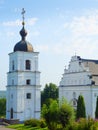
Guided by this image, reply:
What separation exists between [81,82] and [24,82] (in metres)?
9.74

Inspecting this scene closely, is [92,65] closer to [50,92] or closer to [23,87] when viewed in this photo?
[23,87]

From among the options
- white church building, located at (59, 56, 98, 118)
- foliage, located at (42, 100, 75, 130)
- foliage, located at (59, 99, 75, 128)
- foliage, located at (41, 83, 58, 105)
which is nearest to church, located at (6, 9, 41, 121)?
white church building, located at (59, 56, 98, 118)

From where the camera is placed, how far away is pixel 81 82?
2057 inches

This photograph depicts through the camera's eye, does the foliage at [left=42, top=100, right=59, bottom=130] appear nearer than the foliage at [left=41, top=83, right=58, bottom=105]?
Yes

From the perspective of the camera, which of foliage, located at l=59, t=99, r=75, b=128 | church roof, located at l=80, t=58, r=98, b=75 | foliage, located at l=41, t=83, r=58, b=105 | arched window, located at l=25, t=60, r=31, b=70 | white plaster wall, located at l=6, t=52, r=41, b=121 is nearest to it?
foliage, located at l=59, t=99, r=75, b=128

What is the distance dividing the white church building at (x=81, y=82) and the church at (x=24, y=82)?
263 inches

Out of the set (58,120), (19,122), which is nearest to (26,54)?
(19,122)

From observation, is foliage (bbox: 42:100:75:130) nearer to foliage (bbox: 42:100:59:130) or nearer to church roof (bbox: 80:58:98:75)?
foliage (bbox: 42:100:59:130)

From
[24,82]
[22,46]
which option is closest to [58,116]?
[24,82]

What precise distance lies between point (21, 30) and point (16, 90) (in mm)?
8517

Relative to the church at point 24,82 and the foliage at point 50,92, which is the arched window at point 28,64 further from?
the foliage at point 50,92

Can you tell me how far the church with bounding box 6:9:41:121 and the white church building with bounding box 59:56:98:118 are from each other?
668 centimetres

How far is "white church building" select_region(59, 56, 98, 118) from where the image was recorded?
163 feet

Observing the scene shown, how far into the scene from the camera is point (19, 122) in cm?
4469
